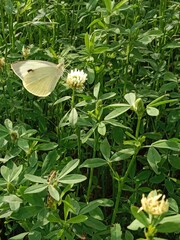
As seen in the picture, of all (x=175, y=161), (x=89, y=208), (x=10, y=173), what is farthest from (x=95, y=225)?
(x=175, y=161)

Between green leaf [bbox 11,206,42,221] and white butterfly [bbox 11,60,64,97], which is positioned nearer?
green leaf [bbox 11,206,42,221]

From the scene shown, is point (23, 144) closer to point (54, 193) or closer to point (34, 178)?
point (34, 178)

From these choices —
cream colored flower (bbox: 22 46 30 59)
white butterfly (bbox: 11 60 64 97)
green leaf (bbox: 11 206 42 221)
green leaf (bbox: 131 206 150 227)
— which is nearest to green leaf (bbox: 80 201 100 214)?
green leaf (bbox: 11 206 42 221)

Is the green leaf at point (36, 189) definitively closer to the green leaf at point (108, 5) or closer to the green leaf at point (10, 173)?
the green leaf at point (10, 173)

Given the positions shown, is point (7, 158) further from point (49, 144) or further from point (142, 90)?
point (142, 90)

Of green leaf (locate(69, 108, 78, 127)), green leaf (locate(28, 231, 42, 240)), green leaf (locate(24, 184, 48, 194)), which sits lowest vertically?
green leaf (locate(28, 231, 42, 240))

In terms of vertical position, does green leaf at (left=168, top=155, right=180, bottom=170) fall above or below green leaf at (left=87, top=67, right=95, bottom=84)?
below

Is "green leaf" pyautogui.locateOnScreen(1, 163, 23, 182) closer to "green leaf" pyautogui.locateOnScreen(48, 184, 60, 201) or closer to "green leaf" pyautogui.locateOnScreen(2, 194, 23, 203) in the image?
"green leaf" pyautogui.locateOnScreen(2, 194, 23, 203)
